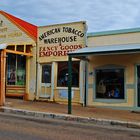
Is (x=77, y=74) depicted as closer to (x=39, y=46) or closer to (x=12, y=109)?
(x=39, y=46)

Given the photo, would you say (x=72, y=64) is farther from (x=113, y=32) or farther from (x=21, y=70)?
(x=21, y=70)

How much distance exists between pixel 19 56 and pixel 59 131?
11.8m

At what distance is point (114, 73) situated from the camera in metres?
18.6

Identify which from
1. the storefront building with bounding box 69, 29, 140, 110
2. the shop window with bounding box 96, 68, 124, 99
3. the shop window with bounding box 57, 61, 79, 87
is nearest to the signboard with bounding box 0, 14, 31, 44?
the shop window with bounding box 57, 61, 79, 87

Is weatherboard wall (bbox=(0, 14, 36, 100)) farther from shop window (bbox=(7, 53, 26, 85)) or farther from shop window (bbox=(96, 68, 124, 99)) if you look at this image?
shop window (bbox=(96, 68, 124, 99))

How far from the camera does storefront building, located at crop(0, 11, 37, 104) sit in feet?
71.5

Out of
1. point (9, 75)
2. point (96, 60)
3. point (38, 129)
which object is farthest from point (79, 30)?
point (38, 129)

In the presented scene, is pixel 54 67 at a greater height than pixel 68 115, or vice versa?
pixel 54 67

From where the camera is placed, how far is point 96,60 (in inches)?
753

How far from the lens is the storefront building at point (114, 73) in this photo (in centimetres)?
1778

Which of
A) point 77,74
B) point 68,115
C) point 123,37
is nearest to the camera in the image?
point 68,115

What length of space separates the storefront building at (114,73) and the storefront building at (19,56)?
4098 millimetres

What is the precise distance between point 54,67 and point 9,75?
3.63m

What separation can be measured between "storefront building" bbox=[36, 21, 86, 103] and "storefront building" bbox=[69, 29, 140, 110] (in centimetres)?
71
